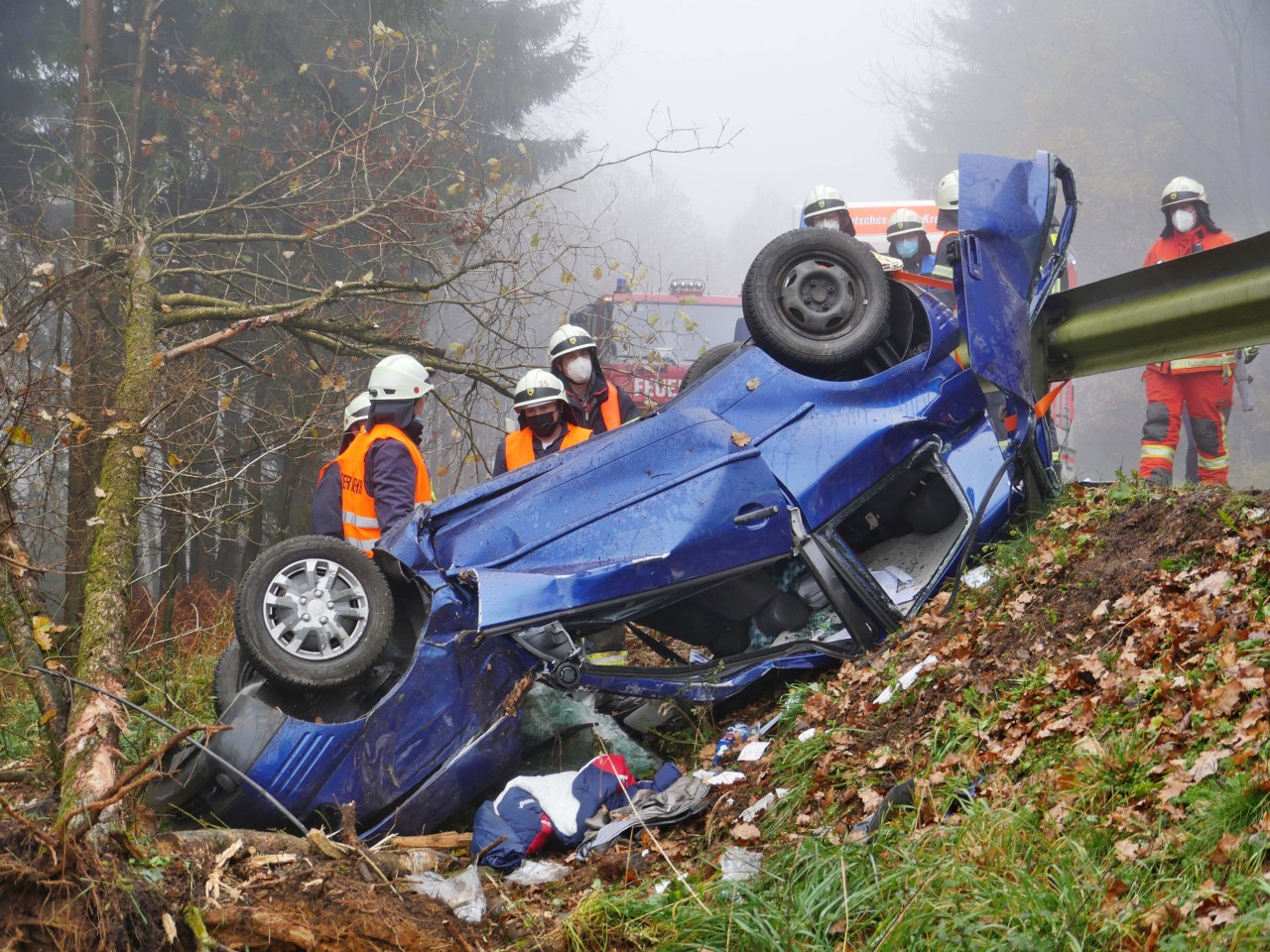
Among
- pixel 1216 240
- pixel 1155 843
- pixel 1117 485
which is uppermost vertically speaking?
pixel 1216 240

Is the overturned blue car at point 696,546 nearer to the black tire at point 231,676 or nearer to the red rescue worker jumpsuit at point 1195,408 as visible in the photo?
the black tire at point 231,676

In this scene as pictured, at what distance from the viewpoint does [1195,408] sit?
8352mm

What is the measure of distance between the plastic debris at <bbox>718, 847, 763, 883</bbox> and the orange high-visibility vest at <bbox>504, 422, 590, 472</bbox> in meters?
3.27

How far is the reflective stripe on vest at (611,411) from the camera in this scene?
6.86 m

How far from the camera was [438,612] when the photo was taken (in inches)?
170

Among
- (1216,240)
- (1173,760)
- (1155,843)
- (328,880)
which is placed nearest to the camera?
(1155,843)

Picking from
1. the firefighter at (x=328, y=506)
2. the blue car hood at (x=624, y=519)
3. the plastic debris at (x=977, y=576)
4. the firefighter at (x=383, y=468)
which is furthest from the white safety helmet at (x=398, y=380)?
the plastic debris at (x=977, y=576)

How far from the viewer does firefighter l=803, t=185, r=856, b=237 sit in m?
7.97

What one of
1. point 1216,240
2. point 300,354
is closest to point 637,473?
point 1216,240

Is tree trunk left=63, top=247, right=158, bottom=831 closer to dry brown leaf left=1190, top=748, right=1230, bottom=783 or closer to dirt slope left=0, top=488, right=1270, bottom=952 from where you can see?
dirt slope left=0, top=488, right=1270, bottom=952

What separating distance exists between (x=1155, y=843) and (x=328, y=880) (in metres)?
2.23

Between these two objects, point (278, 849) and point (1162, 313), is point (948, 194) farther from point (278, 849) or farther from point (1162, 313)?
point (278, 849)

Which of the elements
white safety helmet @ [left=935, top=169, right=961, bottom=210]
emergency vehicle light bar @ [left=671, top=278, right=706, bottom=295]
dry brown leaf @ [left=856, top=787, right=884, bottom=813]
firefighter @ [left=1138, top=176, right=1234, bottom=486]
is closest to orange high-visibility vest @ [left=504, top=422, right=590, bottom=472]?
dry brown leaf @ [left=856, top=787, right=884, bottom=813]

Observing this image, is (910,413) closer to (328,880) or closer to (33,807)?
(328,880)
